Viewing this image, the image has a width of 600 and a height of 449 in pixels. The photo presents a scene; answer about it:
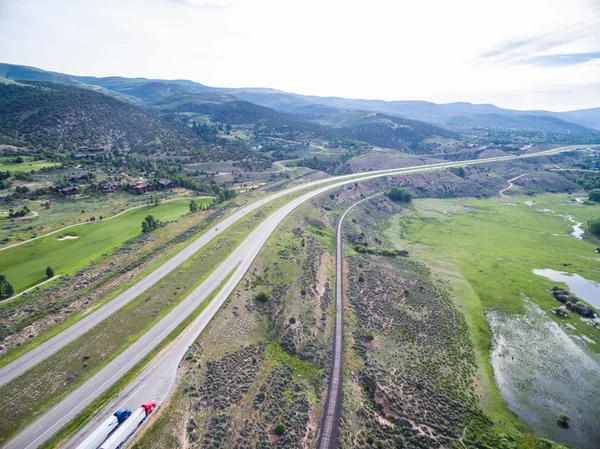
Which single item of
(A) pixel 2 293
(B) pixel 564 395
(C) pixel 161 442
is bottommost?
(B) pixel 564 395

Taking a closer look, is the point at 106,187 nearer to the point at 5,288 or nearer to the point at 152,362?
the point at 5,288

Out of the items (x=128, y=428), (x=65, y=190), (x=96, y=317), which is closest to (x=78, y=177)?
(x=65, y=190)

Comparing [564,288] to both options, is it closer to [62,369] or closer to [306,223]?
[306,223]

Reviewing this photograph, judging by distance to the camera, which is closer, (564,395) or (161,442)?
(161,442)

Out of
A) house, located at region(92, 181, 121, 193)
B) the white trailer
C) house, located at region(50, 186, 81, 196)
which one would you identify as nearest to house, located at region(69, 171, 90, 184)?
house, located at region(92, 181, 121, 193)

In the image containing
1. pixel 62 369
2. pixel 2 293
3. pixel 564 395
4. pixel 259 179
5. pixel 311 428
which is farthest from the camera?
pixel 259 179

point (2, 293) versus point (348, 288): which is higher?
point (2, 293)

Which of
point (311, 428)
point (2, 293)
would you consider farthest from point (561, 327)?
point (2, 293)
